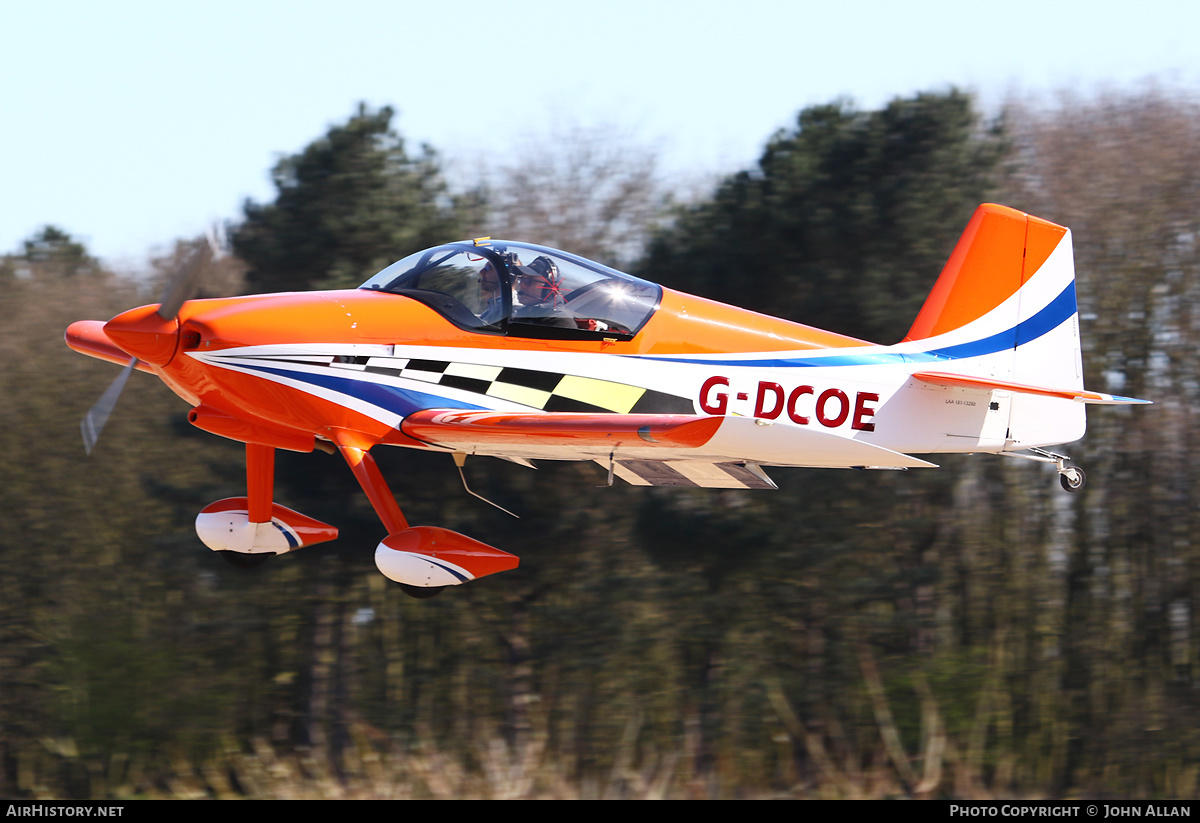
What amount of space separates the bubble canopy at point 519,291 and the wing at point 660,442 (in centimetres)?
68

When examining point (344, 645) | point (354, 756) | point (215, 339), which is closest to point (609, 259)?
point (344, 645)

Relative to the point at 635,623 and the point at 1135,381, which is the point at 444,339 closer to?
the point at 635,623

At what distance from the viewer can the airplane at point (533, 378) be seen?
689 cm

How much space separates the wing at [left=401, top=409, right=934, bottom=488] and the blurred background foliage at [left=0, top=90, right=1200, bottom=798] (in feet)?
24.4

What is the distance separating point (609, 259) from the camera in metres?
16.2

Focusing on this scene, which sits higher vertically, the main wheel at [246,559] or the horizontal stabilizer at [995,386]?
the horizontal stabilizer at [995,386]

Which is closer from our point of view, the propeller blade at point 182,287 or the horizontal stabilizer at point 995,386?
the propeller blade at point 182,287

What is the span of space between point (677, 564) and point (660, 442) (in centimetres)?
954

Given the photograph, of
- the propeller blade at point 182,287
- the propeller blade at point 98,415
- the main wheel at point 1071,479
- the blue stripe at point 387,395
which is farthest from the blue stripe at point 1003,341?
the propeller blade at point 98,415

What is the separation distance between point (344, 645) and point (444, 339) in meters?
11.7

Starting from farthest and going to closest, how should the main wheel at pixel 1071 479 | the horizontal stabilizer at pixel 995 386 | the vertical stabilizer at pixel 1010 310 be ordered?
1. the vertical stabilizer at pixel 1010 310
2. the main wheel at pixel 1071 479
3. the horizontal stabilizer at pixel 995 386

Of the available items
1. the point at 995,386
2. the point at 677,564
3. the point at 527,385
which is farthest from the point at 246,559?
the point at 677,564

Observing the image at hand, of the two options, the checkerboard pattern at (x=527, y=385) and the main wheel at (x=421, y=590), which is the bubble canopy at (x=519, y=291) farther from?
the main wheel at (x=421, y=590)

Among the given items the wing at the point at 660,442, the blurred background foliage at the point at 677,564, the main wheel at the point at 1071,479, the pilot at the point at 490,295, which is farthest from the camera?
the blurred background foliage at the point at 677,564
